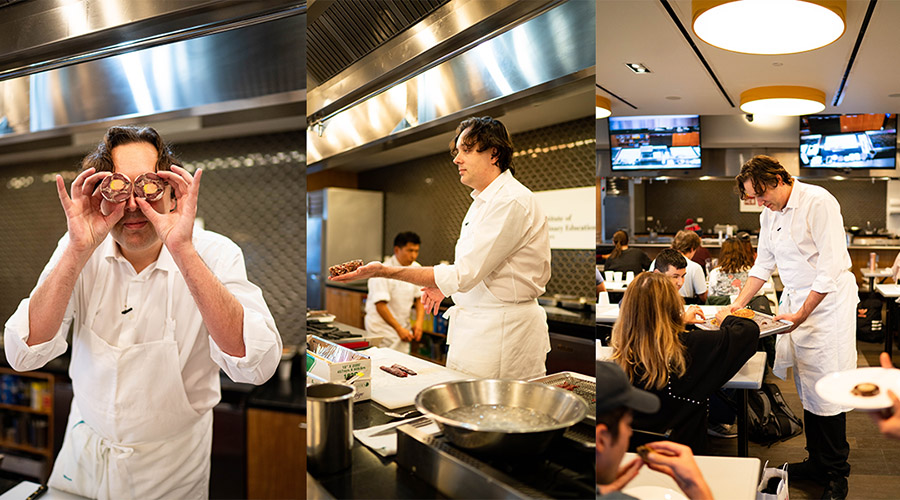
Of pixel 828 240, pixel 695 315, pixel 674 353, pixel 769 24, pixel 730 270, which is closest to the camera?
pixel 674 353

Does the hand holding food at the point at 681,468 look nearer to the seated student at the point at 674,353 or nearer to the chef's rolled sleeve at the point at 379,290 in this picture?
the seated student at the point at 674,353

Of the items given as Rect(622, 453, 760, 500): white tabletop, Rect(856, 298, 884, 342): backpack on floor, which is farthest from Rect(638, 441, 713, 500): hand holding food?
Rect(856, 298, 884, 342): backpack on floor

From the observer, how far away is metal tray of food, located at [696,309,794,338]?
237 cm

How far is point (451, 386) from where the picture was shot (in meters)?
1.35

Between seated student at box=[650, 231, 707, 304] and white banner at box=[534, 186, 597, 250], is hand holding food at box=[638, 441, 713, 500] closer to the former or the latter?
white banner at box=[534, 186, 597, 250]

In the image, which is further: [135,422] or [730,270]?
[730,270]

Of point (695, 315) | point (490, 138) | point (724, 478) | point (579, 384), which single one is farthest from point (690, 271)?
point (490, 138)

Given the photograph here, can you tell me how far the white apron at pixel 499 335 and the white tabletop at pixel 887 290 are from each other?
2078 mm

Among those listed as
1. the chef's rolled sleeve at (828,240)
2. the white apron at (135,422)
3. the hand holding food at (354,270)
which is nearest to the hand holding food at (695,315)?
the chef's rolled sleeve at (828,240)

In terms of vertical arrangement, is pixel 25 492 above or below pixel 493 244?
below

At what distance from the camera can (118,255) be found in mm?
1569

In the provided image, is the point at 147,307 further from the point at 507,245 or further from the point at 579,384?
the point at 579,384

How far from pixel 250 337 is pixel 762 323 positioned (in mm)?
2002

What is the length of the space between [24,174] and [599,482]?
72.6 inches
